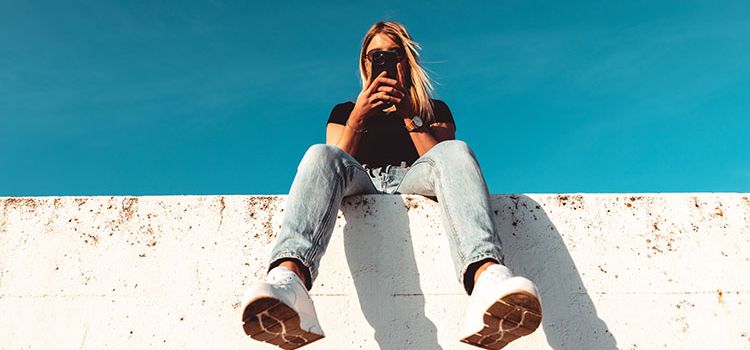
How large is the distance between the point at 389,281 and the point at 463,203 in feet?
1.25

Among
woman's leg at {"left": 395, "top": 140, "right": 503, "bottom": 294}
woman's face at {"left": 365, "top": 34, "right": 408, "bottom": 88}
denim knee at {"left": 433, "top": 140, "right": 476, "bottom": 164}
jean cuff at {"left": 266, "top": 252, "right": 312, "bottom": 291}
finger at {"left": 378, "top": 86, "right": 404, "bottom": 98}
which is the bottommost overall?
jean cuff at {"left": 266, "top": 252, "right": 312, "bottom": 291}

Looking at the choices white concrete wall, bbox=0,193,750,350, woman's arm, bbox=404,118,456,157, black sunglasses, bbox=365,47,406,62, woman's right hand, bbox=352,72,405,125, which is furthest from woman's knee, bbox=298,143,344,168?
black sunglasses, bbox=365,47,406,62

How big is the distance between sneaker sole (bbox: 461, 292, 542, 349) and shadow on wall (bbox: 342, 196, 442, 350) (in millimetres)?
373

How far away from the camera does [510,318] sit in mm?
1340

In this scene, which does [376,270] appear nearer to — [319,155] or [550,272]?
[319,155]

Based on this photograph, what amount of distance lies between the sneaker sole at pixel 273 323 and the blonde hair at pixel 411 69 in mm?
1171

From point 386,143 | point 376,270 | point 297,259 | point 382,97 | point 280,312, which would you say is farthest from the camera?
point 386,143

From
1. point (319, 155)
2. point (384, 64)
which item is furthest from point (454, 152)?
point (384, 64)

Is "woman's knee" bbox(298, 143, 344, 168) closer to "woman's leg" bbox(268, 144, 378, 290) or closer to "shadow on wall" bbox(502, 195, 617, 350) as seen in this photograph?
"woman's leg" bbox(268, 144, 378, 290)

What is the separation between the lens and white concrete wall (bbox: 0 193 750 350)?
179cm

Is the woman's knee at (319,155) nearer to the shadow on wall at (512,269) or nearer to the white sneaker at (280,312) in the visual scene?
the shadow on wall at (512,269)

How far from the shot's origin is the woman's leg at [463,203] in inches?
60.0

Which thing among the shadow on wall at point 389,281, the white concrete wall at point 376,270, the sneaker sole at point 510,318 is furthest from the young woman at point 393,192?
the white concrete wall at point 376,270

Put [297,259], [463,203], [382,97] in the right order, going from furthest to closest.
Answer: [382,97] → [463,203] → [297,259]
